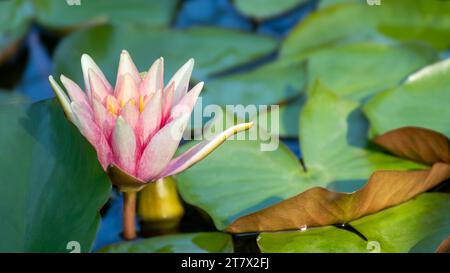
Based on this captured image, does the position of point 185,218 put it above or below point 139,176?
below

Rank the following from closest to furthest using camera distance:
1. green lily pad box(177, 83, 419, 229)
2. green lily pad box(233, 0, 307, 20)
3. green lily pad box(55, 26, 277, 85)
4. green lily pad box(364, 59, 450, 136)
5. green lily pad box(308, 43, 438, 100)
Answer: green lily pad box(177, 83, 419, 229) → green lily pad box(364, 59, 450, 136) → green lily pad box(308, 43, 438, 100) → green lily pad box(55, 26, 277, 85) → green lily pad box(233, 0, 307, 20)

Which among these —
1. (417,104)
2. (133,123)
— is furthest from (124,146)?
(417,104)

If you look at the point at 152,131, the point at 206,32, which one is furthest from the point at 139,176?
the point at 206,32

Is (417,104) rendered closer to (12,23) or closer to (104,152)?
(104,152)

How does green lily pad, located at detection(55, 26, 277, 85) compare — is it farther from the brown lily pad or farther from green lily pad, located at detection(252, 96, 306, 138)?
the brown lily pad

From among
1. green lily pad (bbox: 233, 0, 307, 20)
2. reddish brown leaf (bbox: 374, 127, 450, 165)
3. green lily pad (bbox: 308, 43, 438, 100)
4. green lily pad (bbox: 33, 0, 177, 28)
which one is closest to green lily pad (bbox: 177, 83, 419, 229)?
reddish brown leaf (bbox: 374, 127, 450, 165)

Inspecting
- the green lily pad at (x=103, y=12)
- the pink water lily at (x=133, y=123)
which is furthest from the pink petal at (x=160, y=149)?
the green lily pad at (x=103, y=12)

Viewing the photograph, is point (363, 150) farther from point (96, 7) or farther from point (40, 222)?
point (96, 7)
